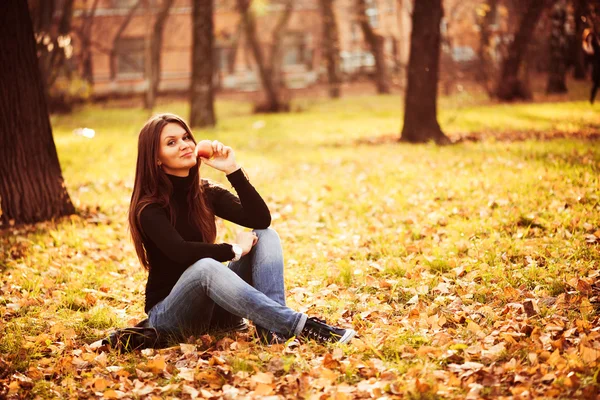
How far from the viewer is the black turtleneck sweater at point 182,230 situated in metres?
4.04

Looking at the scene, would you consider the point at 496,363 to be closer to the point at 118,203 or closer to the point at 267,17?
the point at 118,203

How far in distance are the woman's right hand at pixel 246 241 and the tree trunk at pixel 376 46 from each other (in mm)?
22242

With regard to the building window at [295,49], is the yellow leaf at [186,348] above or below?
below

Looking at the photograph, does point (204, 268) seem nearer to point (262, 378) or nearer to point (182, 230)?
point (182, 230)

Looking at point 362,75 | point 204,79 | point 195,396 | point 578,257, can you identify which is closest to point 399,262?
point 578,257

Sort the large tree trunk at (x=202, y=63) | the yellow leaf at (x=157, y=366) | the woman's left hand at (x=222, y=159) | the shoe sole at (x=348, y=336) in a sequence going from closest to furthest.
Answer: the yellow leaf at (x=157, y=366), the shoe sole at (x=348, y=336), the woman's left hand at (x=222, y=159), the large tree trunk at (x=202, y=63)

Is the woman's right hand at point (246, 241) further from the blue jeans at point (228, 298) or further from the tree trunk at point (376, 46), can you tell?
the tree trunk at point (376, 46)

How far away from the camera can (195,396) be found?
357cm

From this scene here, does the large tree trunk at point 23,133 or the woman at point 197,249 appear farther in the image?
the large tree trunk at point 23,133

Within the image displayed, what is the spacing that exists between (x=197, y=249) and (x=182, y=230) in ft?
1.04

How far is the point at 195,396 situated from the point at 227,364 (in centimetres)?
37

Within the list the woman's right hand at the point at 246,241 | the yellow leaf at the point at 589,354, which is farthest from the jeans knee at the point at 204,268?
the yellow leaf at the point at 589,354

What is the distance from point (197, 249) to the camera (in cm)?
405

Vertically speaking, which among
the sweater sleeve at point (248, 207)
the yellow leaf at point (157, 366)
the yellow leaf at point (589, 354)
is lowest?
the yellow leaf at point (157, 366)
